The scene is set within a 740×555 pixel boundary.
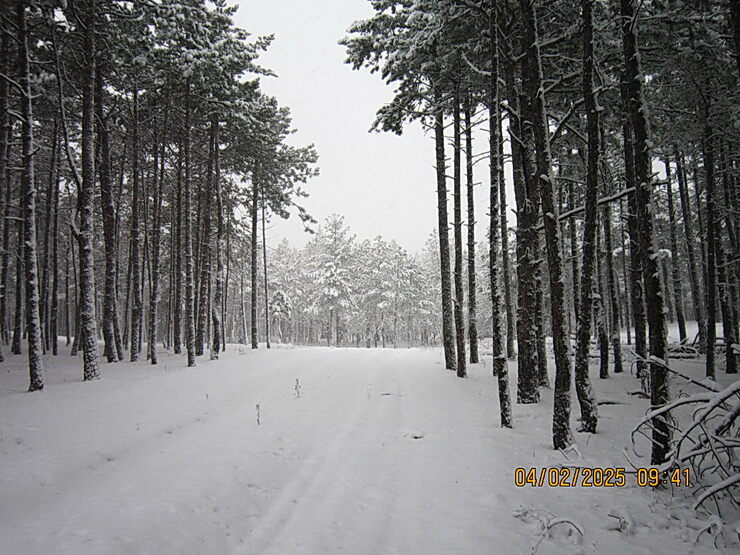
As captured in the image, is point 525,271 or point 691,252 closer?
point 525,271

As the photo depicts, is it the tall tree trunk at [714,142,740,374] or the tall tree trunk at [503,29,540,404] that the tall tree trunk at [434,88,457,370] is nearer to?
the tall tree trunk at [503,29,540,404]

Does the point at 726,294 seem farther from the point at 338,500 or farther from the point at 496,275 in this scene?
the point at 338,500

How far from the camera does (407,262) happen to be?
47.0 metres

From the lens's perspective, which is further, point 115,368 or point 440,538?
point 115,368

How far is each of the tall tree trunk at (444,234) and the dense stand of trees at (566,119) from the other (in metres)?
0.06

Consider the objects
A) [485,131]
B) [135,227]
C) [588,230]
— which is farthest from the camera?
[135,227]

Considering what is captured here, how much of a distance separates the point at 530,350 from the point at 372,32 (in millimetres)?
11044

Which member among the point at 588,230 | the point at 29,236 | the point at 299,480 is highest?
the point at 29,236

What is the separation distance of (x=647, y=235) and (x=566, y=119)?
2.51m

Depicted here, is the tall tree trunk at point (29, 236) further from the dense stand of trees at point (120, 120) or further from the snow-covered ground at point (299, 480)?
the snow-covered ground at point (299, 480)

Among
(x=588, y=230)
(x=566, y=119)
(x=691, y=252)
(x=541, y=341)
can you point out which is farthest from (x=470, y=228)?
(x=691, y=252)

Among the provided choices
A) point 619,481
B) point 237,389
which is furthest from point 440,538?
point 237,389

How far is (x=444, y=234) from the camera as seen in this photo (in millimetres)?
15000

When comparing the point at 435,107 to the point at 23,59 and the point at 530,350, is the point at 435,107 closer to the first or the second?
the point at 530,350
